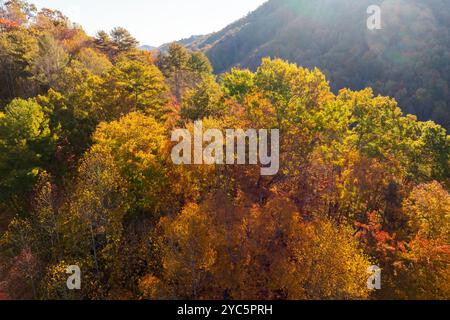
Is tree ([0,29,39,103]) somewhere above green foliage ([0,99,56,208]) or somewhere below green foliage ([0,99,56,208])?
above

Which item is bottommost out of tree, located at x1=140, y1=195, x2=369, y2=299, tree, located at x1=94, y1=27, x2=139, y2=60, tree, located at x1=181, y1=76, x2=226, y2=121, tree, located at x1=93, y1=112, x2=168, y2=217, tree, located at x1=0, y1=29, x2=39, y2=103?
tree, located at x1=140, y1=195, x2=369, y2=299

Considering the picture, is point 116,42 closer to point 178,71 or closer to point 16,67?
point 178,71

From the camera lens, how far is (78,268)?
2350 cm

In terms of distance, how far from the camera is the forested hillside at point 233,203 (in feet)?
74.7

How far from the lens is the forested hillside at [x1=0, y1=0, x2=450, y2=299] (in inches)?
897

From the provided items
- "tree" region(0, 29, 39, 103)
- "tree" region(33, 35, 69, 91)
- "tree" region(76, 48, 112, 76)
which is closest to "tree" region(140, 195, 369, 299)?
"tree" region(33, 35, 69, 91)

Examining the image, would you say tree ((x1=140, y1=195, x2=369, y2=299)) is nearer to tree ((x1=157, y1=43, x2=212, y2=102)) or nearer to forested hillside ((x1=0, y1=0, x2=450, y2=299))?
forested hillside ((x1=0, y1=0, x2=450, y2=299))

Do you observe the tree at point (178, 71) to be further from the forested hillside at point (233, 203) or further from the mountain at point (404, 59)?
the mountain at point (404, 59)

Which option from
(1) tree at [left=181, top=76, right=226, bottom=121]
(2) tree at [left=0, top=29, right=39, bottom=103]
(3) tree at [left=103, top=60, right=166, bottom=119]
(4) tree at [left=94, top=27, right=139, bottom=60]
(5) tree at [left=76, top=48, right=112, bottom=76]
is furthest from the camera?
(4) tree at [left=94, top=27, right=139, bottom=60]

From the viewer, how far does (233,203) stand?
84.7ft

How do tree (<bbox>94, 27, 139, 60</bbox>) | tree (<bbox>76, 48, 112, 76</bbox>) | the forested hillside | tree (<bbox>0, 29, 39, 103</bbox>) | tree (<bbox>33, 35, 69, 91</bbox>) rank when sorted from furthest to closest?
tree (<bbox>94, 27, 139, 60</bbox>) < tree (<bbox>76, 48, 112, 76</bbox>) < tree (<bbox>0, 29, 39, 103</bbox>) < tree (<bbox>33, 35, 69, 91</bbox>) < the forested hillside

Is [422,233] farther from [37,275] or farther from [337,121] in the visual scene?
[37,275]

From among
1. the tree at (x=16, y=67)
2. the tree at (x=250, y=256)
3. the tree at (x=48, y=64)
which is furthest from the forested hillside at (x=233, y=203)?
the tree at (x=16, y=67)

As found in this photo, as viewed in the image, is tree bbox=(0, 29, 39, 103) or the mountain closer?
tree bbox=(0, 29, 39, 103)
